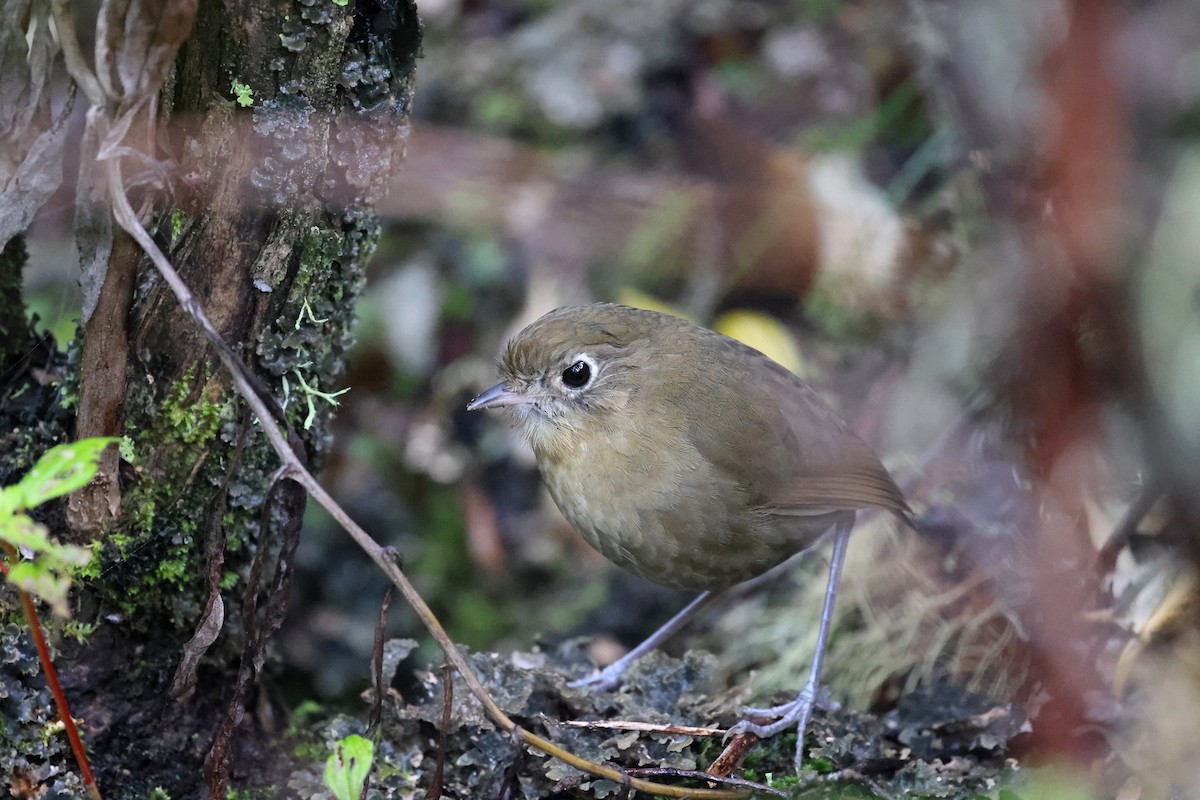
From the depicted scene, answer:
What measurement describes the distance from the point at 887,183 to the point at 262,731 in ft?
12.5

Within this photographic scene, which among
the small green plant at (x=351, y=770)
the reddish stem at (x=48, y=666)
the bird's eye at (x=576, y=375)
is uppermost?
the bird's eye at (x=576, y=375)

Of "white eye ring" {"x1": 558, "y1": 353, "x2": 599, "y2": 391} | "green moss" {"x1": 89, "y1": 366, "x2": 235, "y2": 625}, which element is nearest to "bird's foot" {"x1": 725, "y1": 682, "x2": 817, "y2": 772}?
"white eye ring" {"x1": 558, "y1": 353, "x2": 599, "y2": 391}

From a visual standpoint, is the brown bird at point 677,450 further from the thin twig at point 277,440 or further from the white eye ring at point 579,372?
the thin twig at point 277,440

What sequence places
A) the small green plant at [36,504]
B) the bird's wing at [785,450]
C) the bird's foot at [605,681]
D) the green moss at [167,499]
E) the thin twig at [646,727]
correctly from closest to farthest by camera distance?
the small green plant at [36,504] < the green moss at [167,499] < the thin twig at [646,727] < the bird's wing at [785,450] < the bird's foot at [605,681]

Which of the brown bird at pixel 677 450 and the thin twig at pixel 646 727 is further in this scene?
the brown bird at pixel 677 450

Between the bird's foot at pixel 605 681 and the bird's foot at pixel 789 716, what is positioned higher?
the bird's foot at pixel 605 681

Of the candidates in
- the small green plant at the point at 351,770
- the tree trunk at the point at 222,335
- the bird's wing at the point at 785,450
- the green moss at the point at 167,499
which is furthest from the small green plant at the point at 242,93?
the bird's wing at the point at 785,450

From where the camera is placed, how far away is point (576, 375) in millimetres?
2986

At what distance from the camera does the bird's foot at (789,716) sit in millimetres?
2666

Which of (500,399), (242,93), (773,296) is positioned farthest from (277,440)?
(773,296)

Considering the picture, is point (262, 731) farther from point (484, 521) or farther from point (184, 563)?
point (484, 521)

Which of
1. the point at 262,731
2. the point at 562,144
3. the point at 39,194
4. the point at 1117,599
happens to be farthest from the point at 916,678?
the point at 562,144

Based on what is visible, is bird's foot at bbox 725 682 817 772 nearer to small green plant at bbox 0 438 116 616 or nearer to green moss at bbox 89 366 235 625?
green moss at bbox 89 366 235 625

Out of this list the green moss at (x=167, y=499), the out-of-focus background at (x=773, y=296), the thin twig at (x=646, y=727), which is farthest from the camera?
the out-of-focus background at (x=773, y=296)
